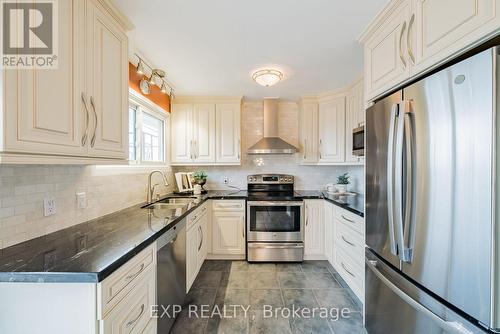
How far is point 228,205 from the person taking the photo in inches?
119

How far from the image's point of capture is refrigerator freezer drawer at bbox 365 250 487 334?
966 millimetres

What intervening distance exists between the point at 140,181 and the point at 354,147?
2.47 m

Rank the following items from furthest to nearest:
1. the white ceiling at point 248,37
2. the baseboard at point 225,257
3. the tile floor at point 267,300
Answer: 1. the baseboard at point 225,257
2. the tile floor at point 267,300
3. the white ceiling at point 248,37

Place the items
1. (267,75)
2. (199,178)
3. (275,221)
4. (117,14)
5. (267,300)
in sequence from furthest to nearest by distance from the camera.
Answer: (199,178) → (275,221) → (267,75) → (267,300) → (117,14)

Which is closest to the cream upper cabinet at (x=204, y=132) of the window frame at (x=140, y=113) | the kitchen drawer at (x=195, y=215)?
the window frame at (x=140, y=113)

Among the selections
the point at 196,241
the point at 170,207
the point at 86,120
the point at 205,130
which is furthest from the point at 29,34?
the point at 205,130

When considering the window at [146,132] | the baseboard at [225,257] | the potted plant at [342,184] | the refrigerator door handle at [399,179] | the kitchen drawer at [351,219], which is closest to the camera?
the refrigerator door handle at [399,179]

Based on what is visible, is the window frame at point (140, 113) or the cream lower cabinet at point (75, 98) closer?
the cream lower cabinet at point (75, 98)

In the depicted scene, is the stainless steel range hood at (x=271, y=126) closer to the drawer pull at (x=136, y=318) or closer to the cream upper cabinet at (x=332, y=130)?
the cream upper cabinet at (x=332, y=130)

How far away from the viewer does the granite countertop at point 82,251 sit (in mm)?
832

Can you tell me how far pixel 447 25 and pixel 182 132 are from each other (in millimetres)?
3068

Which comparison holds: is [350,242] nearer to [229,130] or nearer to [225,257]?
[225,257]

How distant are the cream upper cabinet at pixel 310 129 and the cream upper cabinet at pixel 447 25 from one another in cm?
214

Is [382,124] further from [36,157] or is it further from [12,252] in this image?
[12,252]
